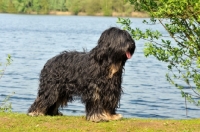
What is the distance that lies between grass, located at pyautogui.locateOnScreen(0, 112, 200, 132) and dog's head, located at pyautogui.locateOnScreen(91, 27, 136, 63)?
4.29ft

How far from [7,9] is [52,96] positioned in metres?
128

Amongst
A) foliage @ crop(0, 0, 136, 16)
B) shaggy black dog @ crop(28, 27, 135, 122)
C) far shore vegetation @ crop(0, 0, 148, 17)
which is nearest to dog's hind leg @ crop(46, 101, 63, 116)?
shaggy black dog @ crop(28, 27, 135, 122)

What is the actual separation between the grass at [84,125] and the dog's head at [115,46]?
131 centimetres

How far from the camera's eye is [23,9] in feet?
435

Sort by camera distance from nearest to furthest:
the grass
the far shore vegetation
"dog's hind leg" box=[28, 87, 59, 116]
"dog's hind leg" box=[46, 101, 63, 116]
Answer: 1. the grass
2. "dog's hind leg" box=[28, 87, 59, 116]
3. "dog's hind leg" box=[46, 101, 63, 116]
4. the far shore vegetation

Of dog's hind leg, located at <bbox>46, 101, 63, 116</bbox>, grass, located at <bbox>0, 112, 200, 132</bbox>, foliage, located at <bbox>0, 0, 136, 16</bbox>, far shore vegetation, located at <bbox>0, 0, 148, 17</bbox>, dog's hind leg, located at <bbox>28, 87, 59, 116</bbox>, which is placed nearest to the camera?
grass, located at <bbox>0, 112, 200, 132</bbox>

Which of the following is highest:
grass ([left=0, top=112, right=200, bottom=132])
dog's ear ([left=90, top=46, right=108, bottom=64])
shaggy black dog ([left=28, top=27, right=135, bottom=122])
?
dog's ear ([left=90, top=46, right=108, bottom=64])

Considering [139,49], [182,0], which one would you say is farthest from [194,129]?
[139,49]

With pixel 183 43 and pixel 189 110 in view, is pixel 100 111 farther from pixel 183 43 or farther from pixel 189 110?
pixel 189 110

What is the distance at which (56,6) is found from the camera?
429 feet

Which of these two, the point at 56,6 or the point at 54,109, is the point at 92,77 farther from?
the point at 56,6

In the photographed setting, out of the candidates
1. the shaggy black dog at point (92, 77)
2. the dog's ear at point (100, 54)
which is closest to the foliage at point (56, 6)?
the shaggy black dog at point (92, 77)

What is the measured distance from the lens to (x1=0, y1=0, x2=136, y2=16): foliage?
360ft

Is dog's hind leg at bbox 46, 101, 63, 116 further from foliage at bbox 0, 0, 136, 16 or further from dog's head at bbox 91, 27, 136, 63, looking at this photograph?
foliage at bbox 0, 0, 136, 16
